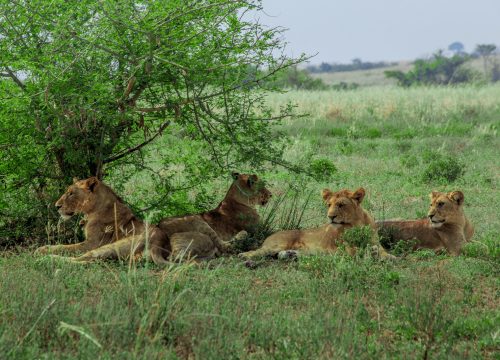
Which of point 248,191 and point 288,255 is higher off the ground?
point 248,191

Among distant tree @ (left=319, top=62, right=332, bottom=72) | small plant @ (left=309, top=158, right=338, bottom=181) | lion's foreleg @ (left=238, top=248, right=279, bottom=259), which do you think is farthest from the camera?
distant tree @ (left=319, top=62, right=332, bottom=72)

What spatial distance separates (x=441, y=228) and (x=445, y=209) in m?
0.19

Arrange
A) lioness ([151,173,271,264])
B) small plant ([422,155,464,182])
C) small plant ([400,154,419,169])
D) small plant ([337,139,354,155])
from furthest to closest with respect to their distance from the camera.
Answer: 1. small plant ([337,139,354,155])
2. small plant ([400,154,419,169])
3. small plant ([422,155,464,182])
4. lioness ([151,173,271,264])

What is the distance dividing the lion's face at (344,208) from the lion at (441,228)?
0.73m

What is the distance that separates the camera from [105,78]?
28.5ft

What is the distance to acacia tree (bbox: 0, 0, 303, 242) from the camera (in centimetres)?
840

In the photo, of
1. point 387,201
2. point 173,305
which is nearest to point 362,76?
point 387,201

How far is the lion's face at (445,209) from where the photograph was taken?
911 centimetres

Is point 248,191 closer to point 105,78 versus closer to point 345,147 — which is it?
point 105,78

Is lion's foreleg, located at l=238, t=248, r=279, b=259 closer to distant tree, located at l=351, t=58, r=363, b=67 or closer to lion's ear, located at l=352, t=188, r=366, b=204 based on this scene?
lion's ear, located at l=352, t=188, r=366, b=204

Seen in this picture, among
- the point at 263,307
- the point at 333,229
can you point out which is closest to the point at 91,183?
the point at 333,229

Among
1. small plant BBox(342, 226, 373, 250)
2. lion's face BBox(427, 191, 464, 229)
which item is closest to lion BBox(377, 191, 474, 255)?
lion's face BBox(427, 191, 464, 229)

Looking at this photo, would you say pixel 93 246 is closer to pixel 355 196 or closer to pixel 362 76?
pixel 355 196

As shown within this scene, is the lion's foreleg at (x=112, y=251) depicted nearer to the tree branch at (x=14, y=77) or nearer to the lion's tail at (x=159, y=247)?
the lion's tail at (x=159, y=247)
